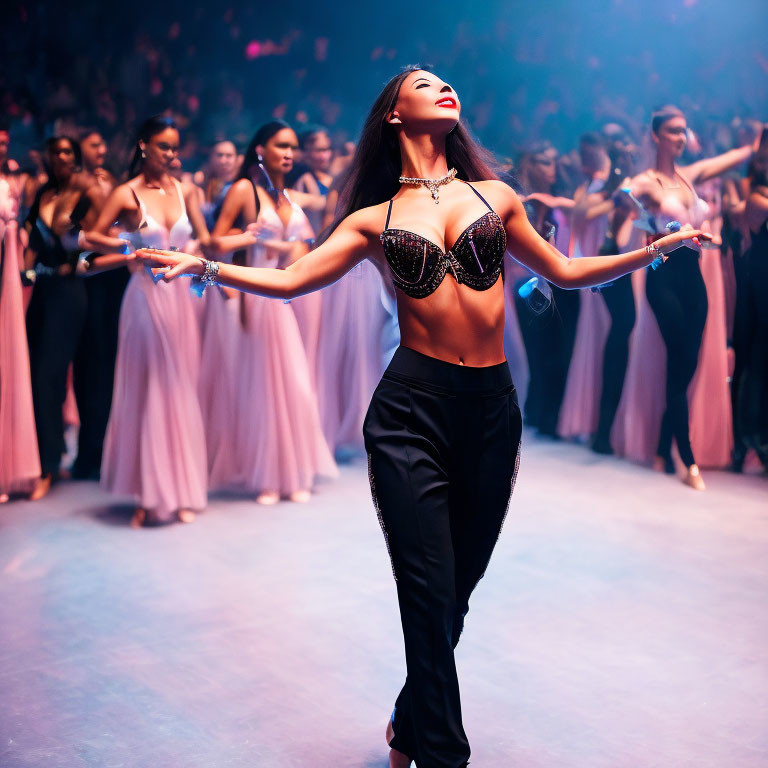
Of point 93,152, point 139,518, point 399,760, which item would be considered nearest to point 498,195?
point 399,760

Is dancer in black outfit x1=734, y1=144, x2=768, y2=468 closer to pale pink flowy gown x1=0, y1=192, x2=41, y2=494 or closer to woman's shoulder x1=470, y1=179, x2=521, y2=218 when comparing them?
woman's shoulder x1=470, y1=179, x2=521, y2=218

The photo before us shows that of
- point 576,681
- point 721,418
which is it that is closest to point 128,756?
point 576,681

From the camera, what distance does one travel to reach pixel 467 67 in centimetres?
1028

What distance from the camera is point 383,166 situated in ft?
8.79

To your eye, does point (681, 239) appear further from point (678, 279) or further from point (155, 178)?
point (678, 279)

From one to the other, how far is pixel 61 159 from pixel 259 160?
128cm

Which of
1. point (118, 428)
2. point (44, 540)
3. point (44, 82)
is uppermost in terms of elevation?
point (44, 82)

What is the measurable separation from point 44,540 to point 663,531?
3.10 meters

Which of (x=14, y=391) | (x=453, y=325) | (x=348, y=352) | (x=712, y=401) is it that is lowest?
(x=712, y=401)

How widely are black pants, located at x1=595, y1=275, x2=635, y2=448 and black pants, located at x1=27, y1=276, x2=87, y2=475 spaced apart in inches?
138

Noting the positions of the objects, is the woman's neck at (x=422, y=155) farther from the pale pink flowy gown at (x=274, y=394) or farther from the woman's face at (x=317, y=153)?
the woman's face at (x=317, y=153)

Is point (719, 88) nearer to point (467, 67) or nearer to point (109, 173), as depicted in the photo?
point (467, 67)

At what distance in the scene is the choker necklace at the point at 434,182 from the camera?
2.50m

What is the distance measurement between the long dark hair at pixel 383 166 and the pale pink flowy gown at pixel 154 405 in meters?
2.49
